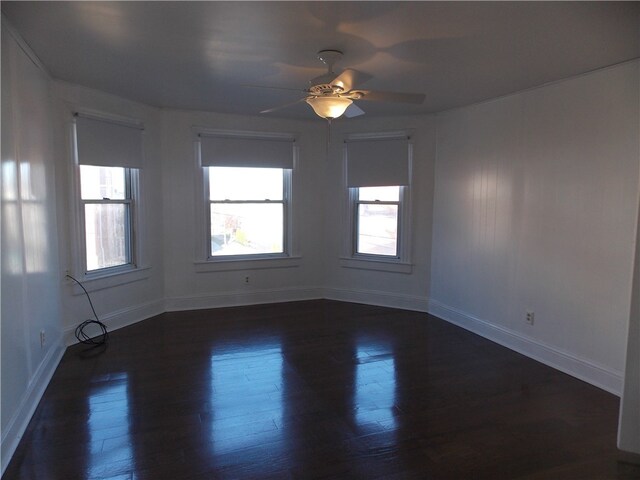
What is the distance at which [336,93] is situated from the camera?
287cm

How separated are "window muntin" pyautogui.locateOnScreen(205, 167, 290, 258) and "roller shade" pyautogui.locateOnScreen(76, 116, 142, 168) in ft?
3.13

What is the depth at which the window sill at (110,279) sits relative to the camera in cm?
412

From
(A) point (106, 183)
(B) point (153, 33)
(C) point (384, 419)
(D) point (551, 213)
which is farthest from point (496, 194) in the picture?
(A) point (106, 183)

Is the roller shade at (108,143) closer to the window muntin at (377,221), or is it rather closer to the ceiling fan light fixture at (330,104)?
the ceiling fan light fixture at (330,104)

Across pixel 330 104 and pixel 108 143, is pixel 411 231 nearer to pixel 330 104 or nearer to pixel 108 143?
pixel 330 104

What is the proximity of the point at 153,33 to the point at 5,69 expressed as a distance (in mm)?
865

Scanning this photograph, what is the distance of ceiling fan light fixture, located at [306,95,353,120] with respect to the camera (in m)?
2.93

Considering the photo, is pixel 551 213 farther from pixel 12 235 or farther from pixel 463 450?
pixel 12 235

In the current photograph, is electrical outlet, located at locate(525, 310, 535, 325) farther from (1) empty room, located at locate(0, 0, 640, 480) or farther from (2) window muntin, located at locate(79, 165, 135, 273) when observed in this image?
(2) window muntin, located at locate(79, 165, 135, 273)

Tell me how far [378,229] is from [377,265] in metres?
0.47

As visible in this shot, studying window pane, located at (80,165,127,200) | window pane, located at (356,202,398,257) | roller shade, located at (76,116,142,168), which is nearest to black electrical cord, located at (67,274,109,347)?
window pane, located at (80,165,127,200)

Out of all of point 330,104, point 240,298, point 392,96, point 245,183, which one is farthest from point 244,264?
point 392,96

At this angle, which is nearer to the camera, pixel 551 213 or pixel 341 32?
pixel 341 32

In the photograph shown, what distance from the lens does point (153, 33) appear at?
2611 millimetres
